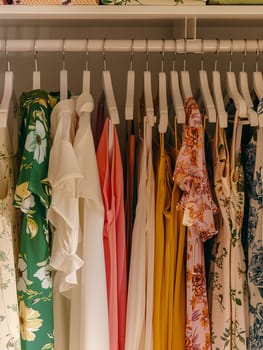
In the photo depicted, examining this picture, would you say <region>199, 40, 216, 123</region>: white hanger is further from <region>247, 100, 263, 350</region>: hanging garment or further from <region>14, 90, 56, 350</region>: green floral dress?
<region>14, 90, 56, 350</region>: green floral dress

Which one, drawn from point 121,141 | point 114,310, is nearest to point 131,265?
point 114,310

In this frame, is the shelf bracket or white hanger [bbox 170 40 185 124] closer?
white hanger [bbox 170 40 185 124]

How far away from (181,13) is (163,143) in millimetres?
237

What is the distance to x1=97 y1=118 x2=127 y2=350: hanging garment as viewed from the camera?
977mm

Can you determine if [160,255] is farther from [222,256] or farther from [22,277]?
[22,277]

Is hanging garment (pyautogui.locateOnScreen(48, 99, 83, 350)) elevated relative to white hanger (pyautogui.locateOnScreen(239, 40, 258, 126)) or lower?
lower

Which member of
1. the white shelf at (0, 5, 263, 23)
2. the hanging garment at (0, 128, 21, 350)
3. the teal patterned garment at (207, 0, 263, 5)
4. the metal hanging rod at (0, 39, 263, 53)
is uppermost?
the teal patterned garment at (207, 0, 263, 5)

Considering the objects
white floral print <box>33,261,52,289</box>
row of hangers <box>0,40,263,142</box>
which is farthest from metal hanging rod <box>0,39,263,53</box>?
white floral print <box>33,261,52,289</box>

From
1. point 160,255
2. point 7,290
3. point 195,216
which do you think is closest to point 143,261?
point 160,255

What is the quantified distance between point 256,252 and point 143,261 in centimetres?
20

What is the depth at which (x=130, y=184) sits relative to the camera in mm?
1050

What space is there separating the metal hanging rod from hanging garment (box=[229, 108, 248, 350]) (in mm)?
161

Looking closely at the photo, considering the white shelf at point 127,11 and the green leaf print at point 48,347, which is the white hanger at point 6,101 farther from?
the green leaf print at point 48,347

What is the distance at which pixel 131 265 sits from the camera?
3.28 feet
